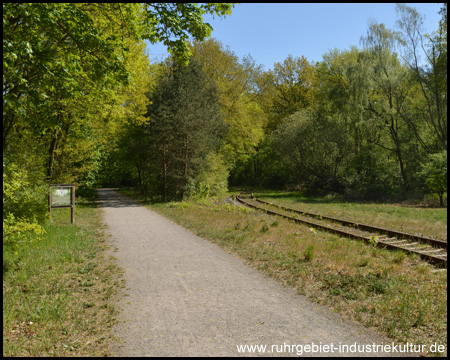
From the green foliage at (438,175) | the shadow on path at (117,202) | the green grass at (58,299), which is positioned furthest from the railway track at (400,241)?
the shadow on path at (117,202)

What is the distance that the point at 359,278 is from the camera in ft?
22.3

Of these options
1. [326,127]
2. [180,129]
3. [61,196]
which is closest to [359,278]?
[61,196]

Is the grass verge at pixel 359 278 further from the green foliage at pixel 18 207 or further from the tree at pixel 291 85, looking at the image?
the tree at pixel 291 85

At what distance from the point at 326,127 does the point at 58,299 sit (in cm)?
3142

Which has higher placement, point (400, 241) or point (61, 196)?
point (61, 196)

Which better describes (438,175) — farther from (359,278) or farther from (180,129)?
(359,278)

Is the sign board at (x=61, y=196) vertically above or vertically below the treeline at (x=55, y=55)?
below

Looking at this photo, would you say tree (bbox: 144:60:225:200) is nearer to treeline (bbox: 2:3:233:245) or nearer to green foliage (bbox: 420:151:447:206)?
treeline (bbox: 2:3:233:245)

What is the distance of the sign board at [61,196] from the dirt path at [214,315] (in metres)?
6.90

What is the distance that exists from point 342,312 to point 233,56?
3541cm

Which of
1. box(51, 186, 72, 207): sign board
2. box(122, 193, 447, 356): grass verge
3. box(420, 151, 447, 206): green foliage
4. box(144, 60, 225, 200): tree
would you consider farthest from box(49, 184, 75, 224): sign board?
box(420, 151, 447, 206): green foliage

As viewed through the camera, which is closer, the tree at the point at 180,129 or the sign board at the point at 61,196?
the sign board at the point at 61,196

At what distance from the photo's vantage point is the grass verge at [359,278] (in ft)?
16.0

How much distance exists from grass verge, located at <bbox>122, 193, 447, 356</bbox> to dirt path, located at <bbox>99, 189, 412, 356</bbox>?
0.40 m
